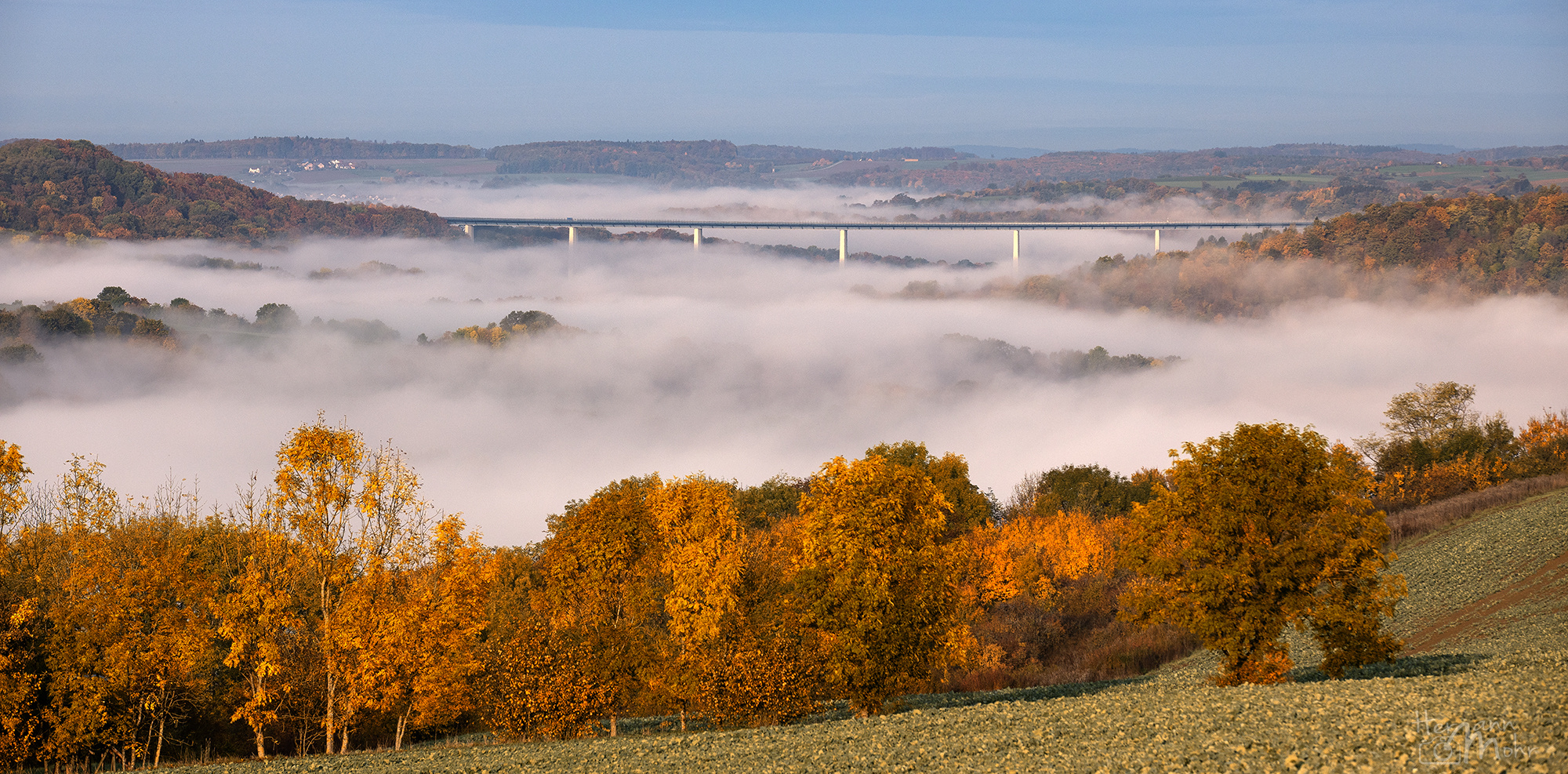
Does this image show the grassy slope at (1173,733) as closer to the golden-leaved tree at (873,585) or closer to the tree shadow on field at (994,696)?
the tree shadow on field at (994,696)

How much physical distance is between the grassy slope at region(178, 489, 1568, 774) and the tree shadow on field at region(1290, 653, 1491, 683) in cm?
15

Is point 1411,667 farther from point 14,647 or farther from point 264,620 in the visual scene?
point 14,647

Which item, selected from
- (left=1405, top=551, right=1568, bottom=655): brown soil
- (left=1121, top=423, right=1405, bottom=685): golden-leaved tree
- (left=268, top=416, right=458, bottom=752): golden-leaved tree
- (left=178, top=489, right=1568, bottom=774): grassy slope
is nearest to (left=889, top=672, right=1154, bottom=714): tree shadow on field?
(left=178, top=489, right=1568, bottom=774): grassy slope

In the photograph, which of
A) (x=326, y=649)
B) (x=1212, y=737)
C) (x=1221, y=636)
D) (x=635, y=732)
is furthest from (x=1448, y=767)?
(x=326, y=649)

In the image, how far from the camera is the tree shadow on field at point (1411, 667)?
36.0 metres

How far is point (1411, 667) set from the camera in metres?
38.1

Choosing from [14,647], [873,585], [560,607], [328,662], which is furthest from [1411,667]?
[14,647]

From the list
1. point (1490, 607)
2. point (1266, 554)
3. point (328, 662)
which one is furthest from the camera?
point (1490, 607)

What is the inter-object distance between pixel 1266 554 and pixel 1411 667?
8.49 m

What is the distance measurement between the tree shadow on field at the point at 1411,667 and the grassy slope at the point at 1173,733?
0.15 metres

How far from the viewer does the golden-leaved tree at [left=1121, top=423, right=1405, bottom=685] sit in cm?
3438

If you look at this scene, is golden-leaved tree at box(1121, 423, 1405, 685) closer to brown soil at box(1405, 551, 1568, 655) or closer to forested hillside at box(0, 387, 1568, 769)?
forested hillside at box(0, 387, 1568, 769)

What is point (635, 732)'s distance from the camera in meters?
41.7

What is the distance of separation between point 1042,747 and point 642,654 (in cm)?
2010
